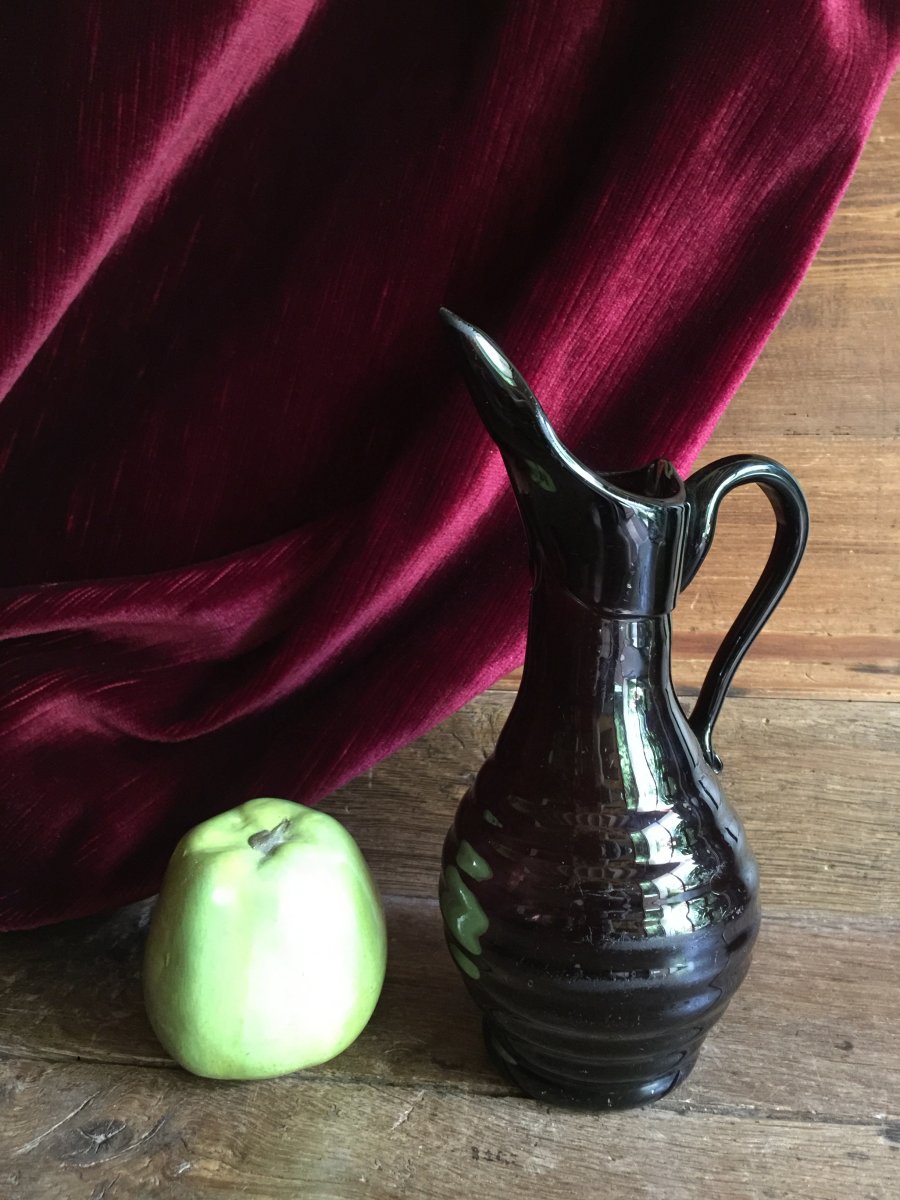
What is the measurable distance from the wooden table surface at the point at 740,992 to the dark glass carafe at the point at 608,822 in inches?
2.1

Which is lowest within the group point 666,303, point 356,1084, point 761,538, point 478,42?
point 356,1084

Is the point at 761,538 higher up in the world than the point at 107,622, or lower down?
higher up

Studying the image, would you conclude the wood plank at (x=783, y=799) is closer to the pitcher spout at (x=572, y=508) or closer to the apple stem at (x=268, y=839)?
the apple stem at (x=268, y=839)

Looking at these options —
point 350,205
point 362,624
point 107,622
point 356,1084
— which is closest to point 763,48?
point 350,205

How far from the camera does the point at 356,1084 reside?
53 cm

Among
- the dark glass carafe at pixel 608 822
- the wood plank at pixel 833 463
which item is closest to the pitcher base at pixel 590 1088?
the dark glass carafe at pixel 608 822

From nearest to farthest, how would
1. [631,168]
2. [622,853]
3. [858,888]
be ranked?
[622,853] → [631,168] → [858,888]

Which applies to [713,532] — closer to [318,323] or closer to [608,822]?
[608,822]

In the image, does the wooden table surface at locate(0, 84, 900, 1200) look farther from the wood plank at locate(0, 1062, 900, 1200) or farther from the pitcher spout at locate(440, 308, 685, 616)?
the pitcher spout at locate(440, 308, 685, 616)

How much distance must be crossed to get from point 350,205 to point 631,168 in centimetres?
17

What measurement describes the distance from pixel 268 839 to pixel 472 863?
117 mm

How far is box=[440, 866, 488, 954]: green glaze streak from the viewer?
492 mm

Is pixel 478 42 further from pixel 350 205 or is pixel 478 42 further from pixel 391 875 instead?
pixel 391 875

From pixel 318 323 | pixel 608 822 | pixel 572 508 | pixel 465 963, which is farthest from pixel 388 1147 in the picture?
pixel 318 323
